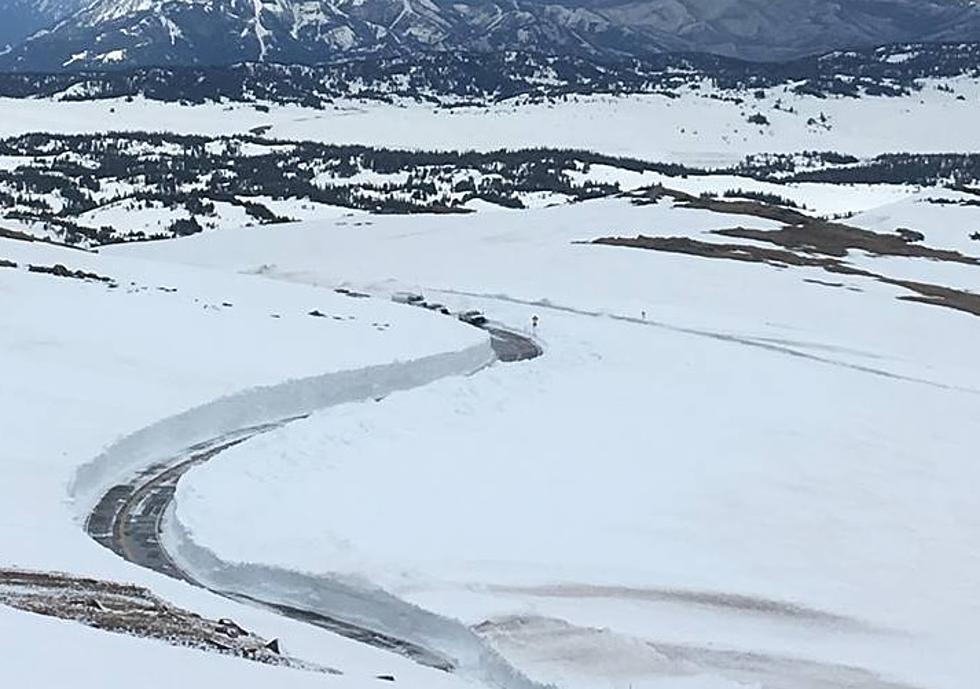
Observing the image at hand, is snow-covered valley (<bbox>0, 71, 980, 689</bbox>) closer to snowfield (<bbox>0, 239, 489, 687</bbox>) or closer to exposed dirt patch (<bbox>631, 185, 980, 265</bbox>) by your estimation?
snowfield (<bbox>0, 239, 489, 687</bbox>)

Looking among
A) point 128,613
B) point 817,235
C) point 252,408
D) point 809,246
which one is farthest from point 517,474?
point 817,235

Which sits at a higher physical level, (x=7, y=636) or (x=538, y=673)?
(x=7, y=636)

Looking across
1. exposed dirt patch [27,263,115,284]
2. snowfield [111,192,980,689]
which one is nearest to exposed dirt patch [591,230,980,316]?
snowfield [111,192,980,689]

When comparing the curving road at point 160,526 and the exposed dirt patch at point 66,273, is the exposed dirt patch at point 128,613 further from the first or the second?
the exposed dirt patch at point 66,273

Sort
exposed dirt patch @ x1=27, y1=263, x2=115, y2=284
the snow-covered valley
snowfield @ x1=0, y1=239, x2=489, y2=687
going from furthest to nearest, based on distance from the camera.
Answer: exposed dirt patch @ x1=27, y1=263, x2=115, y2=284 < the snow-covered valley < snowfield @ x1=0, y1=239, x2=489, y2=687

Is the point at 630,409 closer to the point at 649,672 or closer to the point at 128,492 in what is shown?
the point at 128,492

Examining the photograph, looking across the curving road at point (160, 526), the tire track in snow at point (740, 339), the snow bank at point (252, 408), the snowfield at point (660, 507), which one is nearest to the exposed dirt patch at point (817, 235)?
the tire track in snow at point (740, 339)

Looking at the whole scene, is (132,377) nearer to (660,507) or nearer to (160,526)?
(160,526)

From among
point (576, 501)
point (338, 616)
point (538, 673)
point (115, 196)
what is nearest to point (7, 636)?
point (538, 673)
